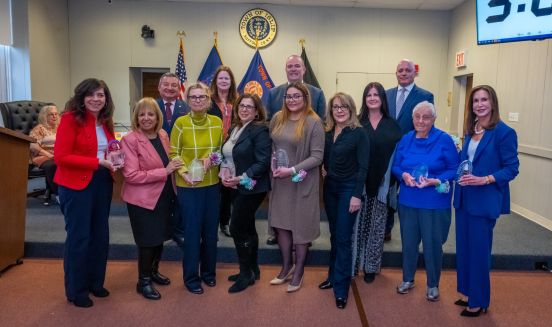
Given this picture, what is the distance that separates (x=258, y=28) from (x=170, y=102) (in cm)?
433

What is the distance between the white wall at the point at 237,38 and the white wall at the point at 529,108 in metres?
1.88

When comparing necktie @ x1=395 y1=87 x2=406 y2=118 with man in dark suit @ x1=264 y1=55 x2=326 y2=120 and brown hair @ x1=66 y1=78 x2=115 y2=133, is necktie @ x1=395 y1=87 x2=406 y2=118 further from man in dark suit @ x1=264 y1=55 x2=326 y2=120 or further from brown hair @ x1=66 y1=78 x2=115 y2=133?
brown hair @ x1=66 y1=78 x2=115 y2=133

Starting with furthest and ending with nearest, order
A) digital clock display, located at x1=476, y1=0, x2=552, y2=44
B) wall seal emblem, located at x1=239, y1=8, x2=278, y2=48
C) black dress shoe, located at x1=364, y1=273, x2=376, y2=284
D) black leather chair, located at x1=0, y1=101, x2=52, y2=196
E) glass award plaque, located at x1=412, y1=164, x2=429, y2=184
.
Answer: wall seal emblem, located at x1=239, y1=8, x2=278, y2=48
black leather chair, located at x1=0, y1=101, x2=52, y2=196
digital clock display, located at x1=476, y1=0, x2=552, y2=44
black dress shoe, located at x1=364, y1=273, x2=376, y2=284
glass award plaque, located at x1=412, y1=164, x2=429, y2=184

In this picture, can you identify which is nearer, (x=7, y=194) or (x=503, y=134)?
(x=503, y=134)

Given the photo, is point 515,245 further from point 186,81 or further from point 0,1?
point 0,1

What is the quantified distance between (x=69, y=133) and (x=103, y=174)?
33cm

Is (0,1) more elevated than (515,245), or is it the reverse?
(0,1)

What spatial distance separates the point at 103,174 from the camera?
271 centimetres

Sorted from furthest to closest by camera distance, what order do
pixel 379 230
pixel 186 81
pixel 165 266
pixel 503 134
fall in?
1. pixel 186 81
2. pixel 165 266
3. pixel 379 230
4. pixel 503 134

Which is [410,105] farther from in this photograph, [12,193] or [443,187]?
[12,193]

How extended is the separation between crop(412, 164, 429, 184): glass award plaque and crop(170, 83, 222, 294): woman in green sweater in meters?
1.33

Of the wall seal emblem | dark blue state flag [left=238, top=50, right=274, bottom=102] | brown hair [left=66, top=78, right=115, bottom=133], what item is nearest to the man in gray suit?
brown hair [left=66, top=78, right=115, bottom=133]

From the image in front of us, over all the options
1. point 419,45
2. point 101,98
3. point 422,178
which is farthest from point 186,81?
point 422,178

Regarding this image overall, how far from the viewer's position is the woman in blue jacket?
99.0 inches
